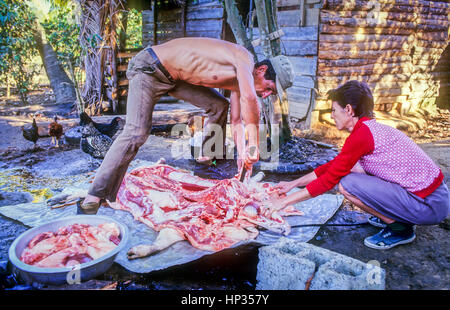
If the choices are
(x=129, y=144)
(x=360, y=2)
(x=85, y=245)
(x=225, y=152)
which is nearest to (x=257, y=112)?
(x=129, y=144)

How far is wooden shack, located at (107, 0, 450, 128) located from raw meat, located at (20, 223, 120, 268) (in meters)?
4.32

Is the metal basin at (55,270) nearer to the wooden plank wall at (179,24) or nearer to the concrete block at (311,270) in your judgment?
the concrete block at (311,270)

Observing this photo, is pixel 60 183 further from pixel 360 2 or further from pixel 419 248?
pixel 360 2

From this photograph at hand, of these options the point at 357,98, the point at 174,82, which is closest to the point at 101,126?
the point at 174,82

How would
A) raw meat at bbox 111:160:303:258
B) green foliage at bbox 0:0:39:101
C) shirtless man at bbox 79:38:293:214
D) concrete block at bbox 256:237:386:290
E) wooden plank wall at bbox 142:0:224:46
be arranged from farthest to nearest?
1. wooden plank wall at bbox 142:0:224:46
2. green foliage at bbox 0:0:39:101
3. shirtless man at bbox 79:38:293:214
4. raw meat at bbox 111:160:303:258
5. concrete block at bbox 256:237:386:290

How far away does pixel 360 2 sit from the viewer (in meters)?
7.38

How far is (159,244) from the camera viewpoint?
265 centimetres

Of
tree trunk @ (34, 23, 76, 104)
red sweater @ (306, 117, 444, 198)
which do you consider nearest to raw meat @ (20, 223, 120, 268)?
red sweater @ (306, 117, 444, 198)

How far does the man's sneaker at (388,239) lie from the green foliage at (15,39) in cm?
979

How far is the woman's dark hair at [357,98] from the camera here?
2.60m

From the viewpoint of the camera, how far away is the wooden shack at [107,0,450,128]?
7.19m

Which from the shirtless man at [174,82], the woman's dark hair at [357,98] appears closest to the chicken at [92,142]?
the shirtless man at [174,82]

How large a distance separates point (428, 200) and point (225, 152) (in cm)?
270

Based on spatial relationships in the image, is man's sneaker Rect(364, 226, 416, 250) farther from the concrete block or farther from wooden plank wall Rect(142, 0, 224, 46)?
wooden plank wall Rect(142, 0, 224, 46)
